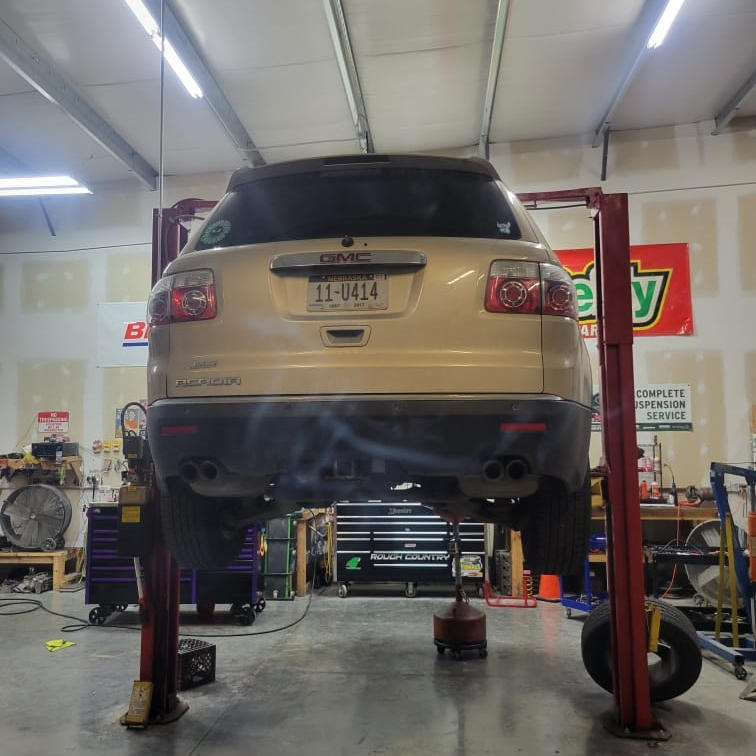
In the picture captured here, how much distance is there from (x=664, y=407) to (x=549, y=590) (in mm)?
2407

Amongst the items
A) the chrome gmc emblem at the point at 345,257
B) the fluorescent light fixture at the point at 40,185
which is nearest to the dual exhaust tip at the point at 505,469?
the chrome gmc emblem at the point at 345,257

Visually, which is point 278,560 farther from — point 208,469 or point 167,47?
point 167,47

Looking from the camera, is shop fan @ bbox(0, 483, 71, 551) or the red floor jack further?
shop fan @ bbox(0, 483, 71, 551)

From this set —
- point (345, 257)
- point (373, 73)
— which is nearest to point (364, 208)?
point (345, 257)

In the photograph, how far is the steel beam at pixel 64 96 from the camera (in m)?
5.34

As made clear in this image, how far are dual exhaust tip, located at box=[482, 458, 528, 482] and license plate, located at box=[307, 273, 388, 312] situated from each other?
21.4 inches

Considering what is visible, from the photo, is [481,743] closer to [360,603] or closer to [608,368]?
[608,368]

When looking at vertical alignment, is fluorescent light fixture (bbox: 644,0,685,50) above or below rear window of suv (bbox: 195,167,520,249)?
above

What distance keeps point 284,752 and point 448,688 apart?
3.82ft

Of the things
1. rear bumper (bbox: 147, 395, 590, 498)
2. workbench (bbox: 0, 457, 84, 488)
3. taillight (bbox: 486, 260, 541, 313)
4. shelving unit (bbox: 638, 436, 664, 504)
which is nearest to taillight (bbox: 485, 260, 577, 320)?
taillight (bbox: 486, 260, 541, 313)

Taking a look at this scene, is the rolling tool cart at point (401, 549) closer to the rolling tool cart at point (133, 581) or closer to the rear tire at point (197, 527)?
the rolling tool cart at point (133, 581)

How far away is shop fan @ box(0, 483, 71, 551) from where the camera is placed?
7.04m

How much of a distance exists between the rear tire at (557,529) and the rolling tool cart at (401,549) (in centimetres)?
374

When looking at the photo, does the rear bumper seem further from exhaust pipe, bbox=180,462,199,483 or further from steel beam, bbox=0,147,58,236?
steel beam, bbox=0,147,58,236
